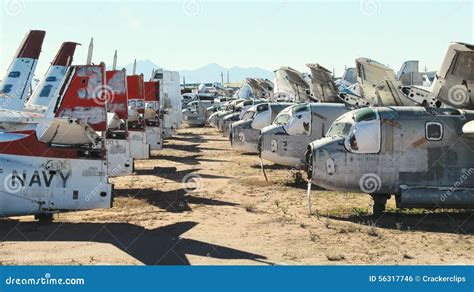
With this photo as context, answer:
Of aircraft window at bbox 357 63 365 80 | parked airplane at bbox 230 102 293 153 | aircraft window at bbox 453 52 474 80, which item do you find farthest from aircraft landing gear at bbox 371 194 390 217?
parked airplane at bbox 230 102 293 153

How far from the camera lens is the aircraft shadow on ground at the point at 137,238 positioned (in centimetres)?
1098

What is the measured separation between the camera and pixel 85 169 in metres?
14.2

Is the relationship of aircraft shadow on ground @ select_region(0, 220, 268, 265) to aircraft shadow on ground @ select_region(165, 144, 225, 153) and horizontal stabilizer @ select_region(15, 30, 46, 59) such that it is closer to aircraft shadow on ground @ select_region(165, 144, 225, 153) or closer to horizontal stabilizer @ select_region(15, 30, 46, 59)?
horizontal stabilizer @ select_region(15, 30, 46, 59)

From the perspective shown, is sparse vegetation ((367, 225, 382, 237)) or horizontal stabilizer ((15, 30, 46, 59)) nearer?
sparse vegetation ((367, 225, 382, 237))

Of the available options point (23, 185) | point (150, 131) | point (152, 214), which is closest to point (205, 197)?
point (152, 214)

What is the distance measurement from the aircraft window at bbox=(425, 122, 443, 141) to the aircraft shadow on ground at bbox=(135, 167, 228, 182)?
10947 mm

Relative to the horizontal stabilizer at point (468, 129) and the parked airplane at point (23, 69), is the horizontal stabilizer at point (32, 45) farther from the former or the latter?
the horizontal stabilizer at point (468, 129)

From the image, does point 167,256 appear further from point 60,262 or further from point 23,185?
point 23,185

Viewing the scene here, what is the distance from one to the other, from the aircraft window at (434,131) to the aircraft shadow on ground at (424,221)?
2259mm

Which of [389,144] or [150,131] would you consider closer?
[389,144]

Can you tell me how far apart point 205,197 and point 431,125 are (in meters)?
8.13

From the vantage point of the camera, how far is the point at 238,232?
1314 centimetres

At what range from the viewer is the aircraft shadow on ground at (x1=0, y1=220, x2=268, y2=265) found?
1098 cm

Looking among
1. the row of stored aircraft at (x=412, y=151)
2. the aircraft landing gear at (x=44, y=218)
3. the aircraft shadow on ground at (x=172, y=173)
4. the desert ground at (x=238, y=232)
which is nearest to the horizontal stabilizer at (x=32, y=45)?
the aircraft shadow on ground at (x=172, y=173)
